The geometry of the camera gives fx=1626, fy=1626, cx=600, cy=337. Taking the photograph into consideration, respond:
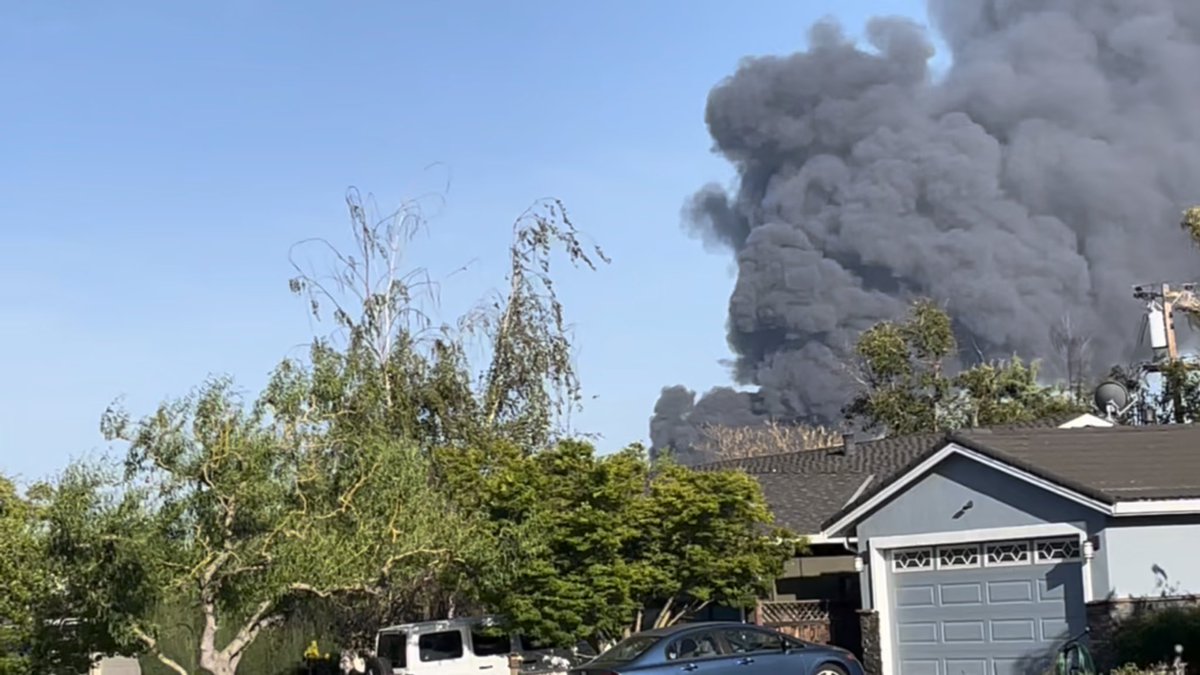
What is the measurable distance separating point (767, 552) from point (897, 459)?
32.5 ft

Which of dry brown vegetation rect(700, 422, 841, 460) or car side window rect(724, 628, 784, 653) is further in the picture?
dry brown vegetation rect(700, 422, 841, 460)

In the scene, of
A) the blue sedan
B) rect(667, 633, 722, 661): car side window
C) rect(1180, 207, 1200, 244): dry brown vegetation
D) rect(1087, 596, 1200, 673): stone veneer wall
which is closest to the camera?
the blue sedan

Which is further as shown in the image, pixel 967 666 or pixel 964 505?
pixel 964 505

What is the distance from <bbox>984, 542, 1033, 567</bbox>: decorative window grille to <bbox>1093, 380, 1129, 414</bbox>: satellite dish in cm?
1731

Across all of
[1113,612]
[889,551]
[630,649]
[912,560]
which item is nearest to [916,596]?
[912,560]

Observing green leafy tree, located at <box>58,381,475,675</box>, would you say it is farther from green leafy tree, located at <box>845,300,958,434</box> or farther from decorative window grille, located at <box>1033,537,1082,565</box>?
green leafy tree, located at <box>845,300,958,434</box>

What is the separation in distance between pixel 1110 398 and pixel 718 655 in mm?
23255

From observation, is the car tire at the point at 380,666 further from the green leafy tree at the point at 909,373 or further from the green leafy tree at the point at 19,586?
the green leafy tree at the point at 909,373

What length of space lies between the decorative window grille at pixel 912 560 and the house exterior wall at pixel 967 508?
0.32 meters

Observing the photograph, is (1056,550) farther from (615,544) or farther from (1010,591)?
(615,544)

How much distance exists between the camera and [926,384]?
183 feet

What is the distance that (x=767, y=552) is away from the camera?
25.0m

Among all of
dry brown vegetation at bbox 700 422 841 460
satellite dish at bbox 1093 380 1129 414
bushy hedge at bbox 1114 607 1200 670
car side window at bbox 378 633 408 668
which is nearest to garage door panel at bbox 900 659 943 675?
bushy hedge at bbox 1114 607 1200 670

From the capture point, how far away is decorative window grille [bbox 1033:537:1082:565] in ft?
72.0
